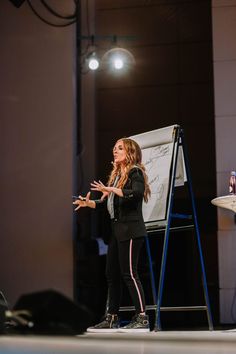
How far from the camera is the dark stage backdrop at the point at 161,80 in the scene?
544 cm

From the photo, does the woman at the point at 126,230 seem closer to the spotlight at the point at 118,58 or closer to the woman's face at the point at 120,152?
the woman's face at the point at 120,152

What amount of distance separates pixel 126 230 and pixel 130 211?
0.10 meters

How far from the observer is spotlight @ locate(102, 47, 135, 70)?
5.22m

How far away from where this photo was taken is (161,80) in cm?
555

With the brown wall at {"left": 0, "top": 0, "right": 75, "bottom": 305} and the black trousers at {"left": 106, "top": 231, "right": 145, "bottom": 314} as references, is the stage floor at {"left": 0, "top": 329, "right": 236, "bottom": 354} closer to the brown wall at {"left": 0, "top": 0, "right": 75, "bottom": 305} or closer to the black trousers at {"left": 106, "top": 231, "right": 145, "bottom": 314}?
the black trousers at {"left": 106, "top": 231, "right": 145, "bottom": 314}

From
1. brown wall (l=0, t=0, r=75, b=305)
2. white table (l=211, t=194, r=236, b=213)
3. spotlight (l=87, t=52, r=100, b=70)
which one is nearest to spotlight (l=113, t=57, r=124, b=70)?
spotlight (l=87, t=52, r=100, b=70)

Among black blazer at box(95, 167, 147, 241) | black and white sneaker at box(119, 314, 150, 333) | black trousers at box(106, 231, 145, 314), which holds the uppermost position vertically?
black blazer at box(95, 167, 147, 241)

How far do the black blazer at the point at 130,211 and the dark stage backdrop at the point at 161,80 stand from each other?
7.60 feet

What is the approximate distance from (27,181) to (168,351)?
14.5 ft

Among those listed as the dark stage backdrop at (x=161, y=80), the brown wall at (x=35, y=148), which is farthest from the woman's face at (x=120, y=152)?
the dark stage backdrop at (x=161, y=80)

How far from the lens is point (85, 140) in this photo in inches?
215

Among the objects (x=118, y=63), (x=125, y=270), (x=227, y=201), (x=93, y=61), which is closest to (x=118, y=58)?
(x=118, y=63)

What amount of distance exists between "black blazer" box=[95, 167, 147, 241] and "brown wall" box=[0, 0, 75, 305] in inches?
66.0

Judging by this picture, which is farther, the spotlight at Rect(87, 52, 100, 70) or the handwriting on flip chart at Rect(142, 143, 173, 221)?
the spotlight at Rect(87, 52, 100, 70)
